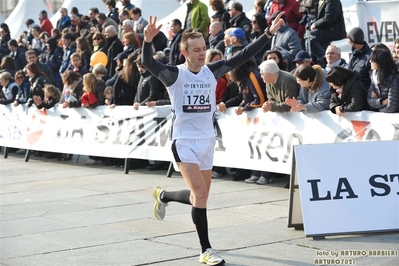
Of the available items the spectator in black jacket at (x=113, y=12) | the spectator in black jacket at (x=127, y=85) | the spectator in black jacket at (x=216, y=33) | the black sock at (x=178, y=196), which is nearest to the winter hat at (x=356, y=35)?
Result: the spectator in black jacket at (x=216, y=33)

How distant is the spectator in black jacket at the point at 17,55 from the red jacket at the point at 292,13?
28.3ft

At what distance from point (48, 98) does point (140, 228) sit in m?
7.38

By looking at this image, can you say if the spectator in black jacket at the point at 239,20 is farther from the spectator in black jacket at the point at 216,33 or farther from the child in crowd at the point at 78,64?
the child in crowd at the point at 78,64

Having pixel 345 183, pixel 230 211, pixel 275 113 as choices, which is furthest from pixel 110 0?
pixel 345 183

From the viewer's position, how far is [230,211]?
966 centimetres

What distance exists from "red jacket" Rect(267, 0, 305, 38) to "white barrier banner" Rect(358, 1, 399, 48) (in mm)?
1197

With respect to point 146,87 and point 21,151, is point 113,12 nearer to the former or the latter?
point 21,151

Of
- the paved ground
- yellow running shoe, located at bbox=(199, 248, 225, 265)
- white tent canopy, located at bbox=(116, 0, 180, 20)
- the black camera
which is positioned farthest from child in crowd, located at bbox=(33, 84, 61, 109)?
yellow running shoe, located at bbox=(199, 248, 225, 265)

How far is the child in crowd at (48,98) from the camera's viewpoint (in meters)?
15.4

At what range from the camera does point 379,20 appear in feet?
41.8

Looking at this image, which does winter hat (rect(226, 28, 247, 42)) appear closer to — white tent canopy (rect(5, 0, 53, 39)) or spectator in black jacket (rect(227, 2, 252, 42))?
spectator in black jacket (rect(227, 2, 252, 42))

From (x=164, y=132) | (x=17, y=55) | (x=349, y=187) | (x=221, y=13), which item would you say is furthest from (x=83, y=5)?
(x=349, y=187)

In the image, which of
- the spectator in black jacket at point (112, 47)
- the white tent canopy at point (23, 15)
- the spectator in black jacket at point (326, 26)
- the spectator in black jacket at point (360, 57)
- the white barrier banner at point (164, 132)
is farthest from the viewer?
the white tent canopy at point (23, 15)

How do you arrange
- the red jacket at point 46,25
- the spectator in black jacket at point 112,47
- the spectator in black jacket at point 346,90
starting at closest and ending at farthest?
the spectator in black jacket at point 346,90
the spectator in black jacket at point 112,47
the red jacket at point 46,25
